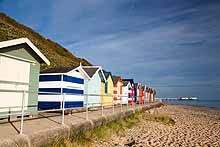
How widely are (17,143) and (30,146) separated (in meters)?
0.49

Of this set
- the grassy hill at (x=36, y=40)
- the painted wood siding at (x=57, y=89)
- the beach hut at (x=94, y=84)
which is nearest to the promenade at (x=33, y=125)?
the painted wood siding at (x=57, y=89)

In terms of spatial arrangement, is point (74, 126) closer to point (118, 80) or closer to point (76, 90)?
point (76, 90)

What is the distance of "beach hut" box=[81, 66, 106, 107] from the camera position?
66.1ft

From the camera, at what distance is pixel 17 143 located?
6.15 metres

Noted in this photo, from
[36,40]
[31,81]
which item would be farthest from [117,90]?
[36,40]

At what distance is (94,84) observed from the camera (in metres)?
21.1

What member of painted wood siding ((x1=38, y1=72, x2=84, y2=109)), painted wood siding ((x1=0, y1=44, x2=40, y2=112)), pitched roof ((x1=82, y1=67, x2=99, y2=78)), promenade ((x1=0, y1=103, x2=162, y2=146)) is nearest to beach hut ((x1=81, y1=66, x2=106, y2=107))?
pitched roof ((x1=82, y1=67, x2=99, y2=78))

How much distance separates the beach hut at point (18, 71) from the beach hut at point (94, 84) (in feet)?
25.8

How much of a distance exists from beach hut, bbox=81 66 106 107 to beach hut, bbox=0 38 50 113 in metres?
7.87

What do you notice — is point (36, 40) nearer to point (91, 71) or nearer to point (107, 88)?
point (107, 88)

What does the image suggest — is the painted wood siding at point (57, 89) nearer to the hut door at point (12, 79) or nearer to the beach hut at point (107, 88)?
the hut door at point (12, 79)

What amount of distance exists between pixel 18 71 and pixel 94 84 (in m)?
10.6

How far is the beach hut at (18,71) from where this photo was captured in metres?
10.0

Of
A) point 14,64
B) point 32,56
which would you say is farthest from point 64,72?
point 14,64
